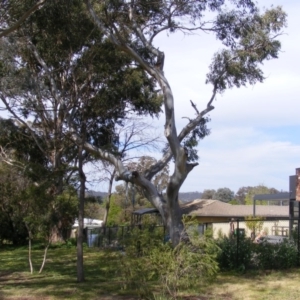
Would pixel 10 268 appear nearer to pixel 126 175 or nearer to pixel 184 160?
pixel 126 175

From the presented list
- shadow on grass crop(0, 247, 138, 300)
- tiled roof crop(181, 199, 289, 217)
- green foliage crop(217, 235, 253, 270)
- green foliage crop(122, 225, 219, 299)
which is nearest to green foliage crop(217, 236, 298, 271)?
green foliage crop(217, 235, 253, 270)

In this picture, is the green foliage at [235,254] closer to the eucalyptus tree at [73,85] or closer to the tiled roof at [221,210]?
the eucalyptus tree at [73,85]

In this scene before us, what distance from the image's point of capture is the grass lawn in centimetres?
1333

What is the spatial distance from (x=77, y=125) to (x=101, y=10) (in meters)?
5.80

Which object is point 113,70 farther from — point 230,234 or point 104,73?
point 230,234

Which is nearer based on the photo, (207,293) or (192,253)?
(192,253)

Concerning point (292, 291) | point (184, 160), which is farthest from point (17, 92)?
point (292, 291)

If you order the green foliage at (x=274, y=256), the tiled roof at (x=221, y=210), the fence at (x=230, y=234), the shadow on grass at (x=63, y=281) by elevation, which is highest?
the tiled roof at (x=221, y=210)

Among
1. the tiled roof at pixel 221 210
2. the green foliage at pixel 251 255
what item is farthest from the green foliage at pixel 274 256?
the tiled roof at pixel 221 210

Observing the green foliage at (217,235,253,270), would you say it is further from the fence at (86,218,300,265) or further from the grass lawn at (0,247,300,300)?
the grass lawn at (0,247,300,300)

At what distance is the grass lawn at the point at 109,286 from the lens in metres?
13.3

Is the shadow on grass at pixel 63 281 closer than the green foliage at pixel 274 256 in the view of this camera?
Yes

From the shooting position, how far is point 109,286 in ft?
49.5

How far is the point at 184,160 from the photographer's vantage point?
1631 centimetres
